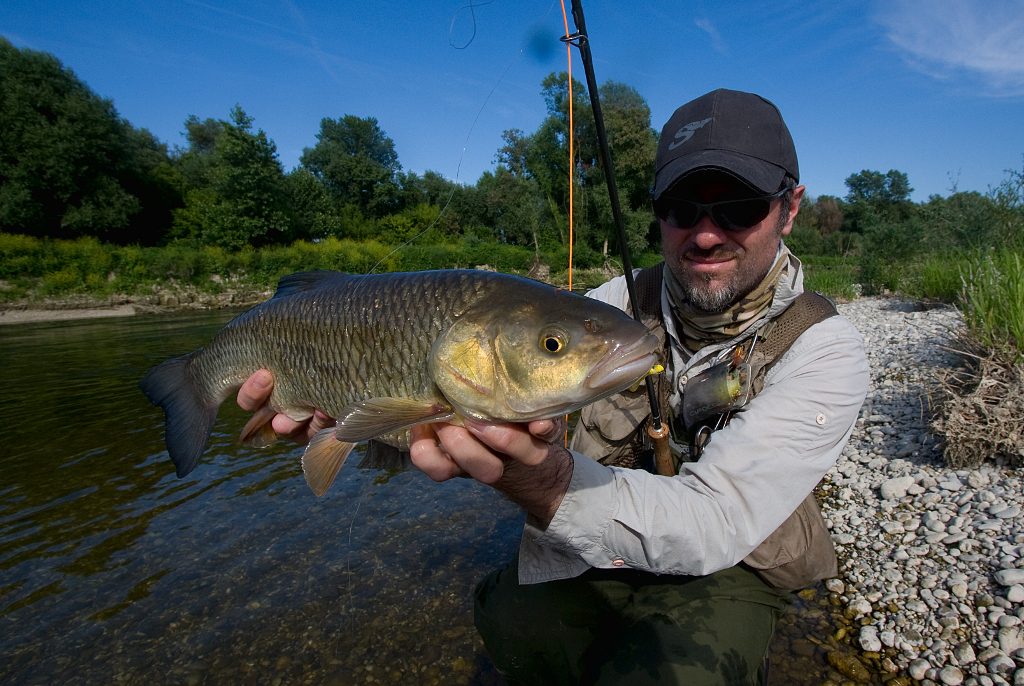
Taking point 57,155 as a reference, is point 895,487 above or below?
below

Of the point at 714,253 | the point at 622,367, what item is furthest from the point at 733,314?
the point at 622,367

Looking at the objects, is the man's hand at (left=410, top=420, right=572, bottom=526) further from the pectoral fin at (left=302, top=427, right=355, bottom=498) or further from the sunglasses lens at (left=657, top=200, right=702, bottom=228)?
the sunglasses lens at (left=657, top=200, right=702, bottom=228)

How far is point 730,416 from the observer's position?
242 cm

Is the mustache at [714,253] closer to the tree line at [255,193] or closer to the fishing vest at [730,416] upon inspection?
the fishing vest at [730,416]

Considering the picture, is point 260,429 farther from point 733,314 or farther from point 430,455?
point 733,314

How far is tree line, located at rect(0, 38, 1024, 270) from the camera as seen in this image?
80.8 ft

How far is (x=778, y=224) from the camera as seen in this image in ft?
8.43

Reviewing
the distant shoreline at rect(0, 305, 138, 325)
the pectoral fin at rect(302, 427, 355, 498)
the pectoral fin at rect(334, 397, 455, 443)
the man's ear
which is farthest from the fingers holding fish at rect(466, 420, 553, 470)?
the distant shoreline at rect(0, 305, 138, 325)

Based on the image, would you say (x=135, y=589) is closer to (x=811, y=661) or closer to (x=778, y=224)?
(x=811, y=661)

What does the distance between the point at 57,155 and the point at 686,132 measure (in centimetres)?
4063

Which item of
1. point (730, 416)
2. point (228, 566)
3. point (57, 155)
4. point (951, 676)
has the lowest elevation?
point (228, 566)

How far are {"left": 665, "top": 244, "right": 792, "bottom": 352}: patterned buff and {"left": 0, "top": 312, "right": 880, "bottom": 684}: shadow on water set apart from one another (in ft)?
5.95

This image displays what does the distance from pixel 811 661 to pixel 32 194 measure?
1627 inches

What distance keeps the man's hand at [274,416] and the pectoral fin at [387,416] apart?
721 mm
